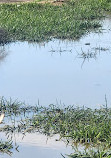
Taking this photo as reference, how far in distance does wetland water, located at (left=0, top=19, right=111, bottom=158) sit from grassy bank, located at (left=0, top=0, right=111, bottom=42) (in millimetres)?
512

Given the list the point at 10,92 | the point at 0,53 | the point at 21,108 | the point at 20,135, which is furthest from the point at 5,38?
the point at 20,135

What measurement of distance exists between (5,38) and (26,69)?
2.64m

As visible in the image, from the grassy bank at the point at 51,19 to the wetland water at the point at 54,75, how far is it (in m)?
0.51

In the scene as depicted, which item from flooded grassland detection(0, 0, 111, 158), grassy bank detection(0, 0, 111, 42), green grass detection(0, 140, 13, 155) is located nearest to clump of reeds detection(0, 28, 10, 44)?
flooded grassland detection(0, 0, 111, 158)

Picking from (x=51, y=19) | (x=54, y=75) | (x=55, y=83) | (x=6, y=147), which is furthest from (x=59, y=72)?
(x=51, y=19)

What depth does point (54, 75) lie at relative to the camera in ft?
28.8

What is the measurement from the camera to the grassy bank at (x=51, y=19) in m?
12.1

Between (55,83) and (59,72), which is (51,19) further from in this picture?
(55,83)

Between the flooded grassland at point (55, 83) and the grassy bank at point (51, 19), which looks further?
the grassy bank at point (51, 19)

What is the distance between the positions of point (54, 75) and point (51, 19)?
4589mm

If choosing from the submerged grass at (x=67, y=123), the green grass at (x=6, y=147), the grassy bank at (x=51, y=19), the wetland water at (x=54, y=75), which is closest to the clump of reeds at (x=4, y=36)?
the grassy bank at (x=51, y=19)

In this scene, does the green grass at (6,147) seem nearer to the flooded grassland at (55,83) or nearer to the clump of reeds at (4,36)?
the flooded grassland at (55,83)

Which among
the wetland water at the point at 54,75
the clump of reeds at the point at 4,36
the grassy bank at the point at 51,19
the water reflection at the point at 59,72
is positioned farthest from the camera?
the grassy bank at the point at 51,19

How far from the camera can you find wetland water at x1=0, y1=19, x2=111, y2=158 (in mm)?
6113
